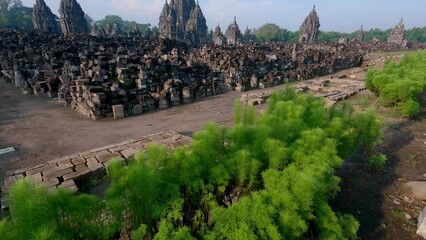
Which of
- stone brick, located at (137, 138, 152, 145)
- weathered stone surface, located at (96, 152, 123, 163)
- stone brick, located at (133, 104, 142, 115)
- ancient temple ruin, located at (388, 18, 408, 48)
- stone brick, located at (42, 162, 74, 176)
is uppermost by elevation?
ancient temple ruin, located at (388, 18, 408, 48)

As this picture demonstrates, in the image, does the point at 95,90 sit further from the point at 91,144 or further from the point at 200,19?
the point at 200,19


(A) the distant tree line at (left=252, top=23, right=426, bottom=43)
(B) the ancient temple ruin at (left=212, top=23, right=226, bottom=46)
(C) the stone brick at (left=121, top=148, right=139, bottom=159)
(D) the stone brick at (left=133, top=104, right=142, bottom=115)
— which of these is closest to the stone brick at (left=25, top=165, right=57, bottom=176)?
(C) the stone brick at (left=121, top=148, right=139, bottom=159)

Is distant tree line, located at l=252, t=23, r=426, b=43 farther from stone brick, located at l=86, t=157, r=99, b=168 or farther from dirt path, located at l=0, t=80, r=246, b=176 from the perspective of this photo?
stone brick, located at l=86, t=157, r=99, b=168

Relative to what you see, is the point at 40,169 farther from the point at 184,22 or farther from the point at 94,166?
the point at 184,22

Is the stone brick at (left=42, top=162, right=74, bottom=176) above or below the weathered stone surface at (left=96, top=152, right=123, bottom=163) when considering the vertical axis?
above

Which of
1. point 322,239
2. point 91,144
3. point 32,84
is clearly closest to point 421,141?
point 322,239

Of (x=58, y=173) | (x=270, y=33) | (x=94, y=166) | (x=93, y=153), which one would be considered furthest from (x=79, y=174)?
(x=270, y=33)

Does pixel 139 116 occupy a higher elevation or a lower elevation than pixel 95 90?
lower
